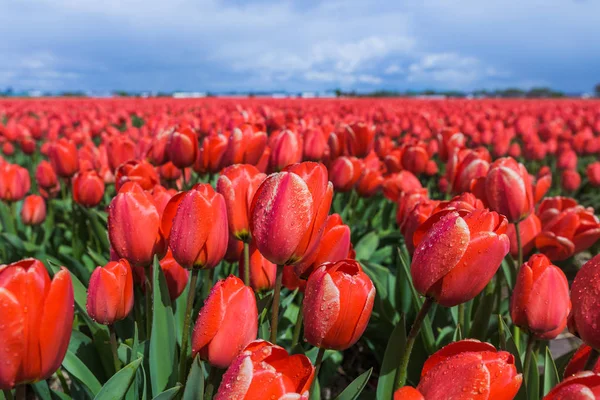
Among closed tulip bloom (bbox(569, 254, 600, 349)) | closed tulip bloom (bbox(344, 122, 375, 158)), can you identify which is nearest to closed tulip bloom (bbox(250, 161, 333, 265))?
closed tulip bloom (bbox(569, 254, 600, 349))

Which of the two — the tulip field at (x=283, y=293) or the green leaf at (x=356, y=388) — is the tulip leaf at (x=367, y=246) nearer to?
the tulip field at (x=283, y=293)

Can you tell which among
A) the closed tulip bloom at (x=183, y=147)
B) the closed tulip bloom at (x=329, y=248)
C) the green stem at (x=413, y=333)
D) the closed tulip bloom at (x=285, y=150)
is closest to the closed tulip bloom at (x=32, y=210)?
the closed tulip bloom at (x=183, y=147)

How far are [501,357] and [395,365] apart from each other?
1.74 feet

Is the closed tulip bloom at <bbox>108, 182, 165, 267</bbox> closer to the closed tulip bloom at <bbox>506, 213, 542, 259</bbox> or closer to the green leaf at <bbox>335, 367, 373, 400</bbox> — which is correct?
the green leaf at <bbox>335, 367, 373, 400</bbox>

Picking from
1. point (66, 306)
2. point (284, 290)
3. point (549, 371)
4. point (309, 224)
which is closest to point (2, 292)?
point (66, 306)

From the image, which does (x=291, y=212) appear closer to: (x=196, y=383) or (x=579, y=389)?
(x=196, y=383)

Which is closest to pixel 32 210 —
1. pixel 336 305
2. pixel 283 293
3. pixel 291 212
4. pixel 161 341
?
pixel 283 293

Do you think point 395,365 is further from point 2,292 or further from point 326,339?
point 2,292

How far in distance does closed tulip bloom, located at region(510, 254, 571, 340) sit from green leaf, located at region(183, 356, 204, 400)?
762mm

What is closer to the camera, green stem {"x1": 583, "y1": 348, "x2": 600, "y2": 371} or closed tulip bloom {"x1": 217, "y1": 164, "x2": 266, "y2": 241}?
green stem {"x1": 583, "y1": 348, "x2": 600, "y2": 371}

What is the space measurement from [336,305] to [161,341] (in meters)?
0.62

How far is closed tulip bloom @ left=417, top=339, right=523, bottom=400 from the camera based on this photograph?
0.76 meters

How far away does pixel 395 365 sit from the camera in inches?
51.1

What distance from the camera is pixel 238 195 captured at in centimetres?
134
